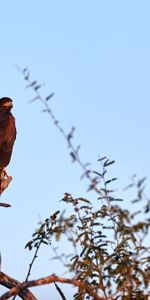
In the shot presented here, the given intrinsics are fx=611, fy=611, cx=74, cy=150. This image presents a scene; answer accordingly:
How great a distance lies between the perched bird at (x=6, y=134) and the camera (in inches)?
436

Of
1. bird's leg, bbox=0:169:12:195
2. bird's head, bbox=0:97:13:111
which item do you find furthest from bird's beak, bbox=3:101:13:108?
bird's leg, bbox=0:169:12:195

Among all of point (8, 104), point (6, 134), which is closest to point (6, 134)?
point (6, 134)

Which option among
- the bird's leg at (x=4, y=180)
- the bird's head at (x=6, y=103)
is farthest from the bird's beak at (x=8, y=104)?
the bird's leg at (x=4, y=180)

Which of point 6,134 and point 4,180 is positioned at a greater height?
point 6,134

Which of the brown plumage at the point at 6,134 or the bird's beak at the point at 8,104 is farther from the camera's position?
the bird's beak at the point at 8,104

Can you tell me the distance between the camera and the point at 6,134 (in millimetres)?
11750

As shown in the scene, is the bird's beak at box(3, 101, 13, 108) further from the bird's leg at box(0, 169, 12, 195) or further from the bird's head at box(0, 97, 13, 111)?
the bird's leg at box(0, 169, 12, 195)

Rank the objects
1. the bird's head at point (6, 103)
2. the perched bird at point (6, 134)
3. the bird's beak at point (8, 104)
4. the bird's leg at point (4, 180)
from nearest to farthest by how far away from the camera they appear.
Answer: the bird's leg at point (4, 180)
the perched bird at point (6, 134)
the bird's head at point (6, 103)
the bird's beak at point (8, 104)

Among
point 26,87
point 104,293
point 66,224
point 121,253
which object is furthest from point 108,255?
point 26,87

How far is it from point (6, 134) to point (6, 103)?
173cm

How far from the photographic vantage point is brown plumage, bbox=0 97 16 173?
36.4 ft

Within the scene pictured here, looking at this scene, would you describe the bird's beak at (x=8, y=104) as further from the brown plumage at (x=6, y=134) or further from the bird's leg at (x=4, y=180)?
the bird's leg at (x=4, y=180)

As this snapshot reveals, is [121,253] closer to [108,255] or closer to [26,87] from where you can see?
[108,255]

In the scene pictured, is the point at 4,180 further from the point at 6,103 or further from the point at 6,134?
the point at 6,103
